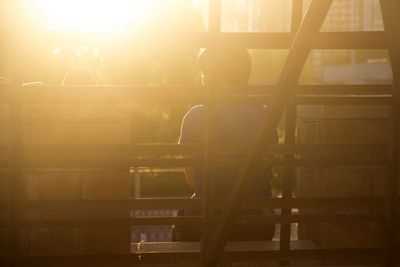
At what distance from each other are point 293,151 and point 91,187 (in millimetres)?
1364

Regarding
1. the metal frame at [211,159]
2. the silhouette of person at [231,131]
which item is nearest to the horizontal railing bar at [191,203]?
the metal frame at [211,159]

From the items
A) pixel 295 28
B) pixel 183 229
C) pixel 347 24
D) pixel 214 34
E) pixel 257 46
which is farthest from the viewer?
pixel 347 24

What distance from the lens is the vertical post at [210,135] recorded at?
→ 3.56 meters

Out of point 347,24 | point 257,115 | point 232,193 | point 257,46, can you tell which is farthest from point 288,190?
point 347,24

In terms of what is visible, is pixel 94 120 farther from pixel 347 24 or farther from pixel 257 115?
pixel 347 24

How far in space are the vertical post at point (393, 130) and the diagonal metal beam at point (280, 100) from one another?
25cm

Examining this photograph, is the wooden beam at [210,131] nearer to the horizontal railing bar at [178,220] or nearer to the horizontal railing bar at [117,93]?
the horizontal railing bar at [117,93]

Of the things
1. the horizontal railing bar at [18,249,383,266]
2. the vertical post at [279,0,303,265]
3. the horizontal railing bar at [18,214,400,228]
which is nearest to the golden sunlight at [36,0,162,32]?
the vertical post at [279,0,303,265]

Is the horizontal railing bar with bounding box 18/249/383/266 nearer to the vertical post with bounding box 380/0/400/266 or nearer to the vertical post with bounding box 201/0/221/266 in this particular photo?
the vertical post with bounding box 380/0/400/266

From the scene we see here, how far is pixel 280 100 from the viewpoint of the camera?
3.08 metres

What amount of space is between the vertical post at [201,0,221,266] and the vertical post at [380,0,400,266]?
67 centimetres

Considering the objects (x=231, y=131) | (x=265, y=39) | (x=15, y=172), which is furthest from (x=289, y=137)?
(x=15, y=172)

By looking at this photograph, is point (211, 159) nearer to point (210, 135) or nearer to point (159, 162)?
point (210, 135)

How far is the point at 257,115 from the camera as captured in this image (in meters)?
4.93
